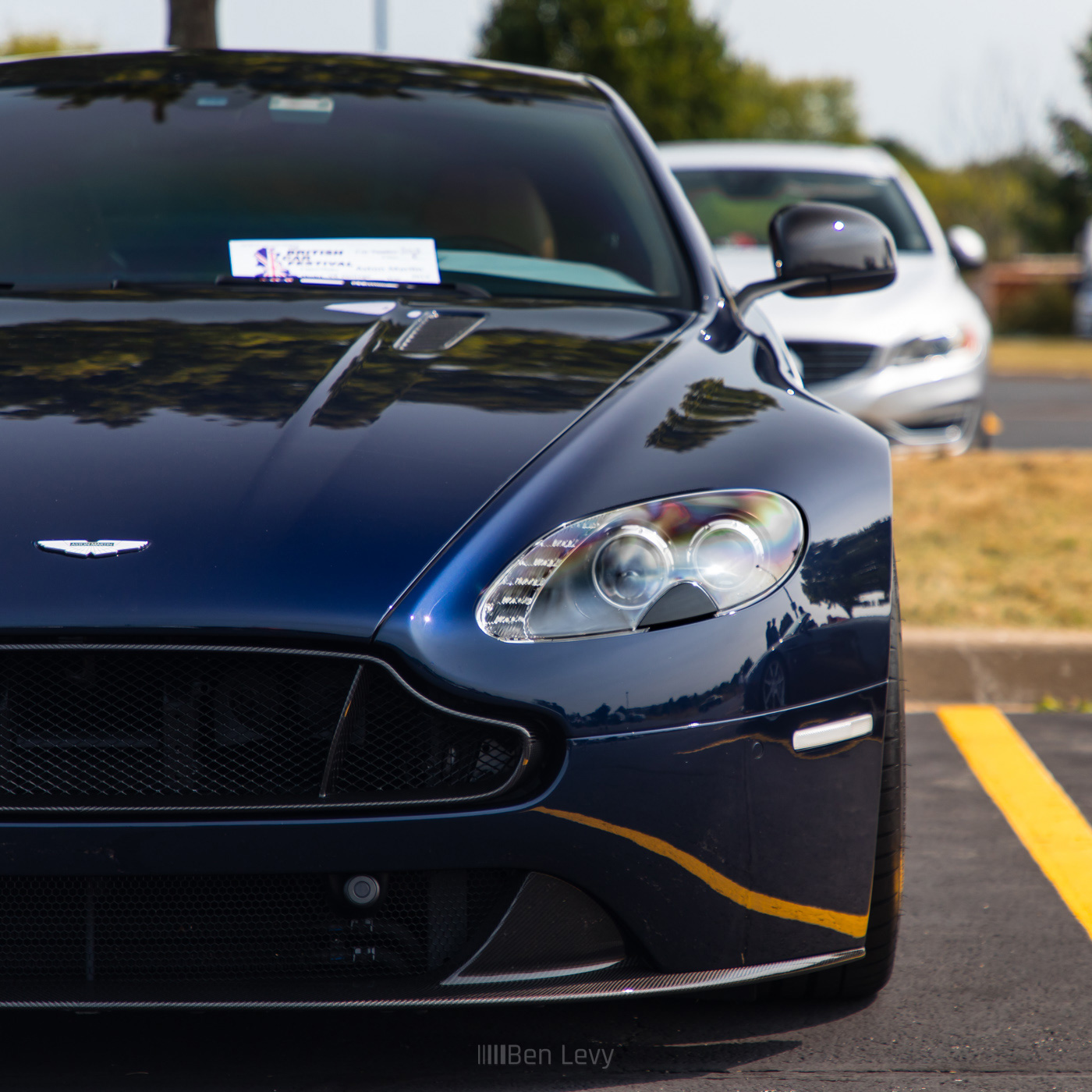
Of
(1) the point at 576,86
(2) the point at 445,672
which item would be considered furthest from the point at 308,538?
(1) the point at 576,86

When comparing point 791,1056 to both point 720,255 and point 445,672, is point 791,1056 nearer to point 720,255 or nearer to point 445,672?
point 445,672

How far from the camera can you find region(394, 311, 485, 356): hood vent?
2.42 metres

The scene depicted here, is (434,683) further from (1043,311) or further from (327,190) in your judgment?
(1043,311)

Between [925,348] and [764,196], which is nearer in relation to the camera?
[925,348]

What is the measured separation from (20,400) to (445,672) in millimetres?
807

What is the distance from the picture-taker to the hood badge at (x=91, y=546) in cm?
187

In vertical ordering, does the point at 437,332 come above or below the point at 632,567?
above

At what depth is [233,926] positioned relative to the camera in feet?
6.14

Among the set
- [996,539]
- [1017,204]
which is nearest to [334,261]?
[996,539]

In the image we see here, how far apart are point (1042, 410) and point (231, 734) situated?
45.2ft

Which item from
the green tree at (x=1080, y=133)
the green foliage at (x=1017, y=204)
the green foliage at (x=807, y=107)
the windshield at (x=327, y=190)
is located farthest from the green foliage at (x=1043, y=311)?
the green foliage at (x=807, y=107)

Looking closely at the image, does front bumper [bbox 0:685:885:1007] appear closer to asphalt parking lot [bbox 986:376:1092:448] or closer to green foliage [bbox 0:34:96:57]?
asphalt parking lot [bbox 986:376:1092:448]

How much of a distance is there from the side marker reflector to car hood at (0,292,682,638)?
50 cm

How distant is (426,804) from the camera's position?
1810mm
